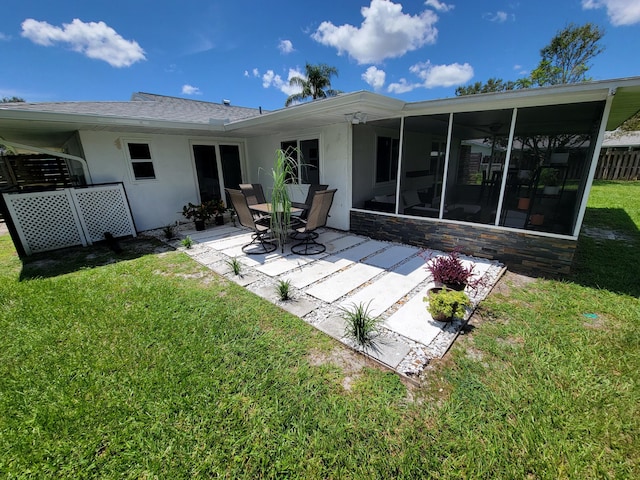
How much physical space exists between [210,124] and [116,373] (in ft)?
19.9

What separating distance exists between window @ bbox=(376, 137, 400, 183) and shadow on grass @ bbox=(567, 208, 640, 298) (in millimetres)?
4597

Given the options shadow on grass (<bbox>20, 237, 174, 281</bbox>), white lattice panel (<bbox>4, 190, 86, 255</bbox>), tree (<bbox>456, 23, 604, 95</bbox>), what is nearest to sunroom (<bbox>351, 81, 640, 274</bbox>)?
shadow on grass (<bbox>20, 237, 174, 281</bbox>)

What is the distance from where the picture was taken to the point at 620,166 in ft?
49.4

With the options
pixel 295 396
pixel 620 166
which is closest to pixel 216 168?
pixel 295 396

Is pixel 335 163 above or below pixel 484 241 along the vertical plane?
above

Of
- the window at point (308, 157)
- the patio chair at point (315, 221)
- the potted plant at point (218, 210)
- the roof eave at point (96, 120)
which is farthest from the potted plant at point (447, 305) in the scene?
the roof eave at point (96, 120)

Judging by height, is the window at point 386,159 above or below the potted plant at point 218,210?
above

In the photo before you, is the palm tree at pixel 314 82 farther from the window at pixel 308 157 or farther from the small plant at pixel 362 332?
the small plant at pixel 362 332

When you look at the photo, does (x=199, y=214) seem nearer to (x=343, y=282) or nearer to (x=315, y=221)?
(x=315, y=221)

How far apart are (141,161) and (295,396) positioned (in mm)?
7476

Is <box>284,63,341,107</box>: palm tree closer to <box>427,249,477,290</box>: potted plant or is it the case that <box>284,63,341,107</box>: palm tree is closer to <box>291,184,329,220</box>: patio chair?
<box>291,184,329,220</box>: patio chair

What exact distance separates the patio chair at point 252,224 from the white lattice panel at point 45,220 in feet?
12.2

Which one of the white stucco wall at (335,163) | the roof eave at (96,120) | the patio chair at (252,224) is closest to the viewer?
the roof eave at (96,120)

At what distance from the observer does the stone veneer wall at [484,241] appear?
12.9 ft
